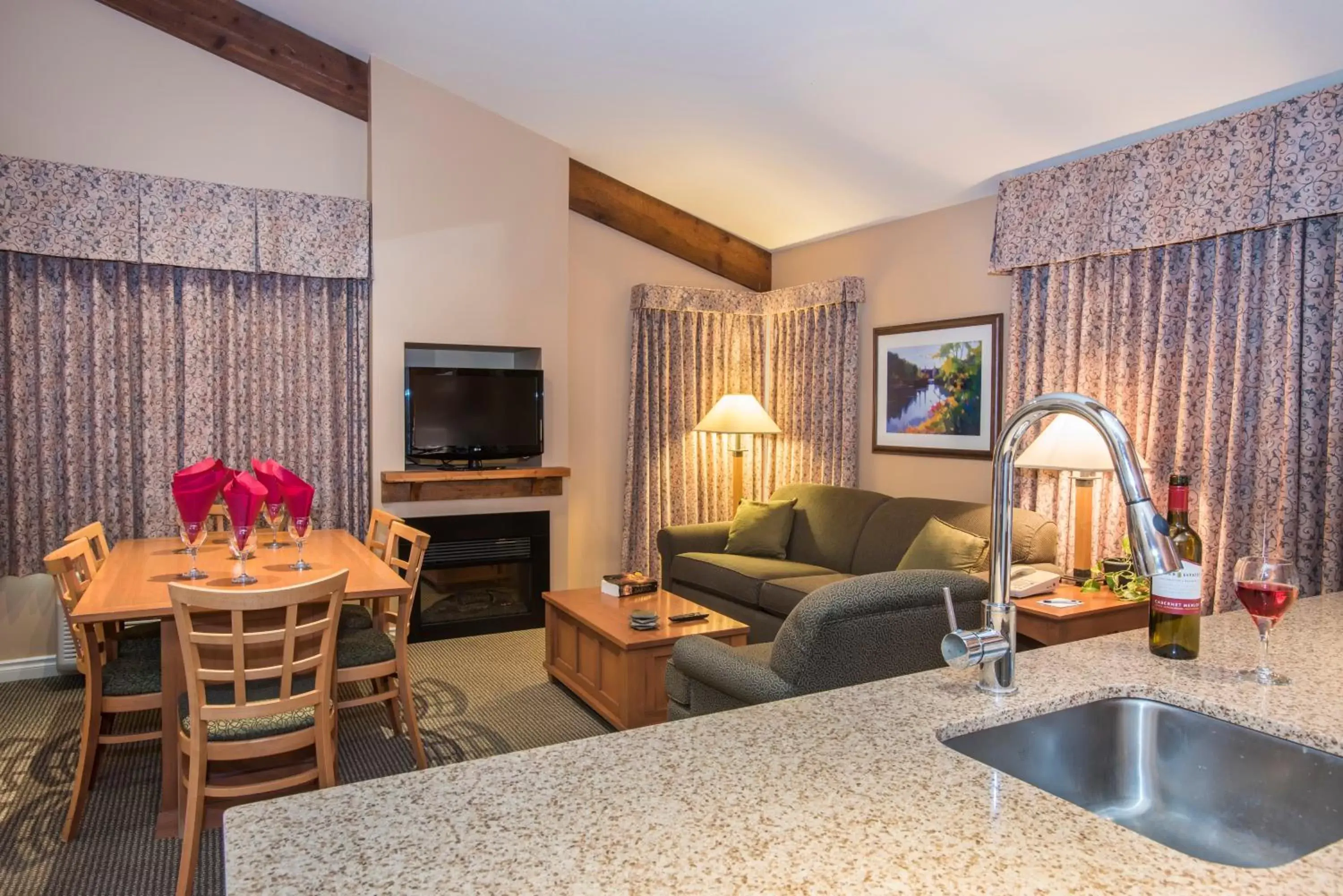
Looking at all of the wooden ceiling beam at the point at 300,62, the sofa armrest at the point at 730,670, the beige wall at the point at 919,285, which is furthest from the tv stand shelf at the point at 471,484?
the sofa armrest at the point at 730,670

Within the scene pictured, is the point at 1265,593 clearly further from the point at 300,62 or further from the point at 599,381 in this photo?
the point at 300,62

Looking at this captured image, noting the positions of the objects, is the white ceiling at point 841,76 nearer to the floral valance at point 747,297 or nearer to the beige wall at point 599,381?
the floral valance at point 747,297

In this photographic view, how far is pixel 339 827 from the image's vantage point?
915 mm

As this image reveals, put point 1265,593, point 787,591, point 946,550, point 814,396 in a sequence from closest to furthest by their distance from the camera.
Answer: point 1265,593, point 946,550, point 787,591, point 814,396

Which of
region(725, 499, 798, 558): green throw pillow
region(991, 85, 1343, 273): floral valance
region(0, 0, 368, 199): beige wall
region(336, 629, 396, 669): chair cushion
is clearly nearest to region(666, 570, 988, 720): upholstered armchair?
region(336, 629, 396, 669): chair cushion

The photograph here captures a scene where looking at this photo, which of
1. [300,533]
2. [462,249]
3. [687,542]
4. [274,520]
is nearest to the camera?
[300,533]

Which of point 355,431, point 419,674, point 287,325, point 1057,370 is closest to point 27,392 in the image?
point 287,325

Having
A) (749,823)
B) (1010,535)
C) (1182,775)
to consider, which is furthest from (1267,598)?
(749,823)

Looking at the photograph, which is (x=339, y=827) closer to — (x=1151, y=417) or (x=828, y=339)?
(x=1151, y=417)

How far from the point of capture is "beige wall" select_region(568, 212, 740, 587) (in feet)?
19.6

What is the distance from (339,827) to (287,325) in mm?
4536

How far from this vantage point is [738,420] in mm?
5777

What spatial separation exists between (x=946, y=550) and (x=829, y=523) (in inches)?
49.1

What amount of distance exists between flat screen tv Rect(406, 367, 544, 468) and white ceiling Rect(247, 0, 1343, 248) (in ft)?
5.17
